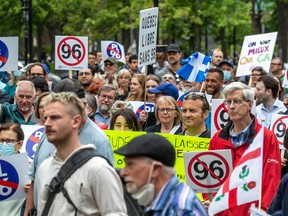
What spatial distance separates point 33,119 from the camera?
12.4 metres

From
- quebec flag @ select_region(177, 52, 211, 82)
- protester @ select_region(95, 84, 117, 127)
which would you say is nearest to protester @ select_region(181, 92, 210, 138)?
protester @ select_region(95, 84, 117, 127)

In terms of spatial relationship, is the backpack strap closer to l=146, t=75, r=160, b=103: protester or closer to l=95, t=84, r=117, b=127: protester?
l=95, t=84, r=117, b=127: protester

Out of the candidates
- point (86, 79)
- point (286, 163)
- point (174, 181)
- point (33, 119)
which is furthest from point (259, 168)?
point (86, 79)

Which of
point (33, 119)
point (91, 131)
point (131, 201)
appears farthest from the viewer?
point (33, 119)

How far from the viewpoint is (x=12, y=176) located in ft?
30.8

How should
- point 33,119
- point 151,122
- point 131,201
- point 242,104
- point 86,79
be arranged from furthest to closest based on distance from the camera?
point 86,79 → point 151,122 → point 33,119 → point 242,104 → point 131,201

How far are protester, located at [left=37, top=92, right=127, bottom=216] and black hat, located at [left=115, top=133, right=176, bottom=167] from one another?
86cm

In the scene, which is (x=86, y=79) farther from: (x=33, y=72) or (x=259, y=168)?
(x=259, y=168)

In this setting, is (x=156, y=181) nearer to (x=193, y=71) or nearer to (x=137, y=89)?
(x=137, y=89)

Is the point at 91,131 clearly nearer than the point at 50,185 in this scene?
No

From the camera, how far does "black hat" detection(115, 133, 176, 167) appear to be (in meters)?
5.71

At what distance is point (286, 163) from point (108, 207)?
464 centimetres

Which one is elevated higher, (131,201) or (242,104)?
(242,104)

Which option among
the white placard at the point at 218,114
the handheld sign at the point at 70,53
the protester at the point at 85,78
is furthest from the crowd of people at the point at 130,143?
the handheld sign at the point at 70,53
